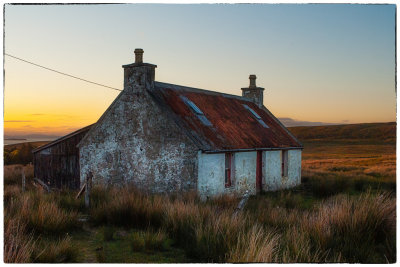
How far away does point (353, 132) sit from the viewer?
3653cm

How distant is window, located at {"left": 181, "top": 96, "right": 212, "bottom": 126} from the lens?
1645 centimetres

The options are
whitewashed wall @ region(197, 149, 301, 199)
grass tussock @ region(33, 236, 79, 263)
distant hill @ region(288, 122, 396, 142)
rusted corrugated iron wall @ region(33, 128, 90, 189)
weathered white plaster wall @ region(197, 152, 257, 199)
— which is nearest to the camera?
grass tussock @ region(33, 236, 79, 263)

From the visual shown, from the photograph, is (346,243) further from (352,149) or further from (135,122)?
(352,149)

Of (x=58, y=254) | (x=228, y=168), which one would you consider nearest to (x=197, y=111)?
(x=228, y=168)

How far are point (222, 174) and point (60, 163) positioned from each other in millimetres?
8267

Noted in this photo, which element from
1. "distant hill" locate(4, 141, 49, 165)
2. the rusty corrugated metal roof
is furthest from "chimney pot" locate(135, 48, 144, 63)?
"distant hill" locate(4, 141, 49, 165)

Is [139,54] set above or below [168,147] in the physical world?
above

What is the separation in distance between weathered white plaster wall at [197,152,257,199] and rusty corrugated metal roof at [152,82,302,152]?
37 cm

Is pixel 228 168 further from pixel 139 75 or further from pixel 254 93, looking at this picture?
pixel 254 93

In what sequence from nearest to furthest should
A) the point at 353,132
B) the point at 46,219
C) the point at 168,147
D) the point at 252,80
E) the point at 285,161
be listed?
the point at 46,219, the point at 168,147, the point at 285,161, the point at 252,80, the point at 353,132

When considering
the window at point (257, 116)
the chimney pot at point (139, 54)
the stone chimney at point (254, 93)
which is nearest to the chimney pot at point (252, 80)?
the stone chimney at point (254, 93)

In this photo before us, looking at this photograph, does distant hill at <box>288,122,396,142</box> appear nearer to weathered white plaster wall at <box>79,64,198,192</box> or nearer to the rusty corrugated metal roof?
the rusty corrugated metal roof

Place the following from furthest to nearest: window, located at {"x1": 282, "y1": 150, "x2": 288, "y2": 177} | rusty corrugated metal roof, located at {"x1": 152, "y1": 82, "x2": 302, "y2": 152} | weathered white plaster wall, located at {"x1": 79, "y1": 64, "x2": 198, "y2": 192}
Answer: window, located at {"x1": 282, "y1": 150, "x2": 288, "y2": 177} < rusty corrugated metal roof, located at {"x1": 152, "y1": 82, "x2": 302, "y2": 152} < weathered white plaster wall, located at {"x1": 79, "y1": 64, "x2": 198, "y2": 192}

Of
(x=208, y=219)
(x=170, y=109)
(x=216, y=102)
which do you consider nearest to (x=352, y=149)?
(x=216, y=102)
